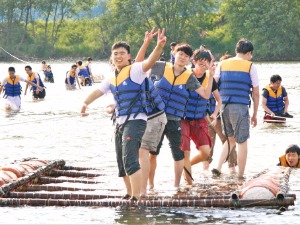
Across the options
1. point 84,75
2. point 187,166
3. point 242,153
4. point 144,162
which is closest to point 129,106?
point 144,162

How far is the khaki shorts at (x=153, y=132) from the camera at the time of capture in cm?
923

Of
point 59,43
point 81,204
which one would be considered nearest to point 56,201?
point 81,204

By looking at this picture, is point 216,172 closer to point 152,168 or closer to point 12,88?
point 152,168

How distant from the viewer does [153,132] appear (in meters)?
9.28

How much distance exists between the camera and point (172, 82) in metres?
9.70

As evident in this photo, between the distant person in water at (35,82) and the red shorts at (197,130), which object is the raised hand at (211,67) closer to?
the red shorts at (197,130)

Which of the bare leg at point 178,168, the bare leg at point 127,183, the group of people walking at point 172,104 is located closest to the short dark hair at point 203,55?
the group of people walking at point 172,104

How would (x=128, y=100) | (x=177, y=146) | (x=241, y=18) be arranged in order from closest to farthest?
(x=128, y=100) < (x=177, y=146) < (x=241, y=18)

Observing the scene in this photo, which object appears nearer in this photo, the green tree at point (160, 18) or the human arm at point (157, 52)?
the human arm at point (157, 52)

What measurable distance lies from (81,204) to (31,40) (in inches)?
3549

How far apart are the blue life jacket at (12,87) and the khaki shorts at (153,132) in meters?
14.0

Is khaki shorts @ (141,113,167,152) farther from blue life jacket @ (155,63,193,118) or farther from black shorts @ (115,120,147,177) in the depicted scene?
black shorts @ (115,120,147,177)

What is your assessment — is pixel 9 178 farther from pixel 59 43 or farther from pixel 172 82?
pixel 59 43

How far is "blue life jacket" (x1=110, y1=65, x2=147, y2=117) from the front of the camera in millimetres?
8680
